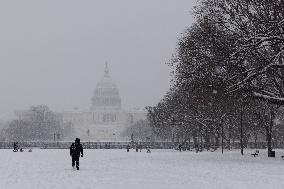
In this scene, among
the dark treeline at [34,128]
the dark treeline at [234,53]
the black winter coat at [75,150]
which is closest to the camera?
the black winter coat at [75,150]

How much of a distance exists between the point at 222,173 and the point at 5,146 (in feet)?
242

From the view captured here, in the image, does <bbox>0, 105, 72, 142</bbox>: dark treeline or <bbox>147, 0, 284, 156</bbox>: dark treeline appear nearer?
<bbox>147, 0, 284, 156</bbox>: dark treeline

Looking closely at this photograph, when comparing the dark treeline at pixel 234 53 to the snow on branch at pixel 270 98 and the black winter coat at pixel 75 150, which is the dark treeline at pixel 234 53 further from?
the black winter coat at pixel 75 150

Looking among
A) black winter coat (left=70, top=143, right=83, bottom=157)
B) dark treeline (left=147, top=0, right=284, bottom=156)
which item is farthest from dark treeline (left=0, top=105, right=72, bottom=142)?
black winter coat (left=70, top=143, right=83, bottom=157)

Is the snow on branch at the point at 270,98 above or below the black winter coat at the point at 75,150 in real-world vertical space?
above

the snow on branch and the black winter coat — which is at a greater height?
the snow on branch

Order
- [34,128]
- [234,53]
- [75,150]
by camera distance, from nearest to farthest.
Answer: [75,150], [234,53], [34,128]

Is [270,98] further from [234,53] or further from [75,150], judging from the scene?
[75,150]

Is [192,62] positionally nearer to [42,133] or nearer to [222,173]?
[222,173]

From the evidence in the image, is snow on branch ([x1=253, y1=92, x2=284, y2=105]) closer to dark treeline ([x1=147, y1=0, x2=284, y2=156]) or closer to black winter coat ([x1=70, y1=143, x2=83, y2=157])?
dark treeline ([x1=147, y1=0, x2=284, y2=156])

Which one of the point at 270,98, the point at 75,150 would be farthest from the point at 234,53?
the point at 75,150

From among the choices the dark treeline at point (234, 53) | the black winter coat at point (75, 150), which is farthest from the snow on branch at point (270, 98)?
the black winter coat at point (75, 150)

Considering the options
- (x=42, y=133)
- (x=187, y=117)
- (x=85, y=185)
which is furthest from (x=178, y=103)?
(x=42, y=133)

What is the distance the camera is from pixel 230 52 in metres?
39.4
